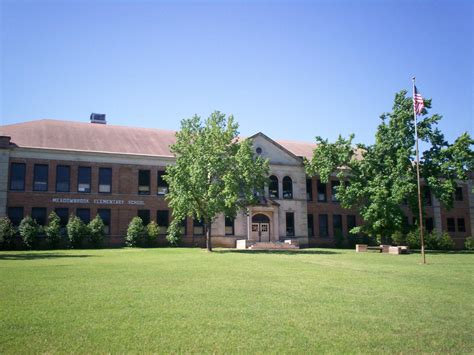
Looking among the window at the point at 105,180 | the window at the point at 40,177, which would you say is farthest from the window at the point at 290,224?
the window at the point at 40,177

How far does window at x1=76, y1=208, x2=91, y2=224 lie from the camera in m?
37.6

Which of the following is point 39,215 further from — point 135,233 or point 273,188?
point 273,188

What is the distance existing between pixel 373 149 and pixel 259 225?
1311 centimetres

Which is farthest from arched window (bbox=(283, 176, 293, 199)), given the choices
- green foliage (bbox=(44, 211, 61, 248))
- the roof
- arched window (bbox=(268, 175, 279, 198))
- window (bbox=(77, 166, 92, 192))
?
green foliage (bbox=(44, 211, 61, 248))

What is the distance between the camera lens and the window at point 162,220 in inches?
1586

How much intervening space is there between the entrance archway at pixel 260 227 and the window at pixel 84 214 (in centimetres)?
Result: 1525

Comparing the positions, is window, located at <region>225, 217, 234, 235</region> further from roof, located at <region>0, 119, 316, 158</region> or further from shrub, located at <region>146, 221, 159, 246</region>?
roof, located at <region>0, 119, 316, 158</region>

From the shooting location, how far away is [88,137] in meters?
40.7

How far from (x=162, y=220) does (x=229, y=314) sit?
31995 millimetres

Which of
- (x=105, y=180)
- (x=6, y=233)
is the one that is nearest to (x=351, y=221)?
(x=105, y=180)

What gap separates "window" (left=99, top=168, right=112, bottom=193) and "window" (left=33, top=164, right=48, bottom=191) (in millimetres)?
4408

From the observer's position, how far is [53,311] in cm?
903

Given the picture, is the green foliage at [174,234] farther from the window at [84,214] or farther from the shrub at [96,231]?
the window at [84,214]

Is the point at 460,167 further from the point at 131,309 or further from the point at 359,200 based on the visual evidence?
the point at 131,309
